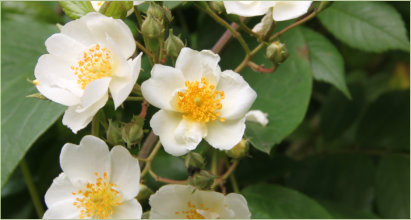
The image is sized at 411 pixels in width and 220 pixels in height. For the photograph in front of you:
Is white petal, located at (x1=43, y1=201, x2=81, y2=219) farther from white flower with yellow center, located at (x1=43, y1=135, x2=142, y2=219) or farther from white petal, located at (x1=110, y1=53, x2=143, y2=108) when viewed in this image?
white petal, located at (x1=110, y1=53, x2=143, y2=108)

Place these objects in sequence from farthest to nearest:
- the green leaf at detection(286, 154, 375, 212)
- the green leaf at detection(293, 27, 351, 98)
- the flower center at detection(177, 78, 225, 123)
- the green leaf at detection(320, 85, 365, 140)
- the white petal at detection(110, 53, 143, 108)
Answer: the green leaf at detection(320, 85, 365, 140), the green leaf at detection(286, 154, 375, 212), the green leaf at detection(293, 27, 351, 98), the flower center at detection(177, 78, 225, 123), the white petal at detection(110, 53, 143, 108)

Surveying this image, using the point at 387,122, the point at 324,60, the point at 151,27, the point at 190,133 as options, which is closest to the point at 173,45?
the point at 151,27

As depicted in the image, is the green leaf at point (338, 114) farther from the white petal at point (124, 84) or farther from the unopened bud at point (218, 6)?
the white petal at point (124, 84)

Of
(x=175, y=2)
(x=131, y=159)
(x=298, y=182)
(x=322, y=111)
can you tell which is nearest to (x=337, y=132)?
(x=322, y=111)

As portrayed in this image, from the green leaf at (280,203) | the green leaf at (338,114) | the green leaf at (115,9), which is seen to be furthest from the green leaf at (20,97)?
the green leaf at (338,114)

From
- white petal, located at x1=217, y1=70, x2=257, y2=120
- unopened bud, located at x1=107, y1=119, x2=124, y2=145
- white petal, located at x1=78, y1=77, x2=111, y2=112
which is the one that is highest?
white petal, located at x1=78, y1=77, x2=111, y2=112

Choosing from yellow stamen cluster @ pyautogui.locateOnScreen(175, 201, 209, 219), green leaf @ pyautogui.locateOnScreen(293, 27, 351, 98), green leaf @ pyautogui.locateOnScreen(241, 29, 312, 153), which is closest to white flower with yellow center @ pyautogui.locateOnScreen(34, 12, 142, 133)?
yellow stamen cluster @ pyautogui.locateOnScreen(175, 201, 209, 219)

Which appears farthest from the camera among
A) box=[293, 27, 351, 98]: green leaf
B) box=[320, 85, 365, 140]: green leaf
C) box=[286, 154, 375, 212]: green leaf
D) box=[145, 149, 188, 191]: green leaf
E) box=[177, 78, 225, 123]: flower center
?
box=[320, 85, 365, 140]: green leaf
